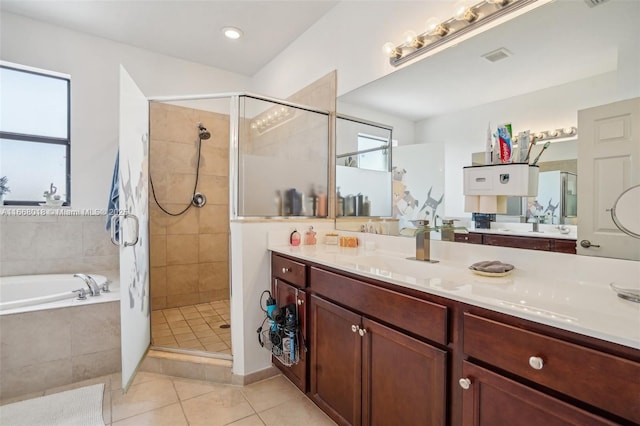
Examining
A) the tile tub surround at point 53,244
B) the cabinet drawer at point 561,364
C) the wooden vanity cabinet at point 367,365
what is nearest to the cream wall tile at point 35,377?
the tile tub surround at point 53,244

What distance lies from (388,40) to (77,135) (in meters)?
2.79

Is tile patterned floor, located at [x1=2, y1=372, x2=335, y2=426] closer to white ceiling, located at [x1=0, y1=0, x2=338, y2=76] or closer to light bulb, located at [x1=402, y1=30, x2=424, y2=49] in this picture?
light bulb, located at [x1=402, y1=30, x2=424, y2=49]

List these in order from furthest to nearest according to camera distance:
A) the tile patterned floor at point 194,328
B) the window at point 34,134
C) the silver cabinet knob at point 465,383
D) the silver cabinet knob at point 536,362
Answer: the window at point 34,134, the tile patterned floor at point 194,328, the silver cabinet knob at point 465,383, the silver cabinet knob at point 536,362

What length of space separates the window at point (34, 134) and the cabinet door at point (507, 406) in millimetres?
3387

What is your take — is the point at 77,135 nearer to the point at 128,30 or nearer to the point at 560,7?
the point at 128,30

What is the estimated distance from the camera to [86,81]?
2797mm

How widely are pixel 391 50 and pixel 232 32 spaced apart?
5.37 feet

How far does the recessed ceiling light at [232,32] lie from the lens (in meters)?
2.69

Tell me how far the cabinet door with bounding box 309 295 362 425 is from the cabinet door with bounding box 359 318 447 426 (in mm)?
62

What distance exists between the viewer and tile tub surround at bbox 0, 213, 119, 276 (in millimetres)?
2521

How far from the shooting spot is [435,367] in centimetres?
104

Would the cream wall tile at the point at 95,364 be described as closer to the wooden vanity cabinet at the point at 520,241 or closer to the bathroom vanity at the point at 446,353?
the bathroom vanity at the point at 446,353

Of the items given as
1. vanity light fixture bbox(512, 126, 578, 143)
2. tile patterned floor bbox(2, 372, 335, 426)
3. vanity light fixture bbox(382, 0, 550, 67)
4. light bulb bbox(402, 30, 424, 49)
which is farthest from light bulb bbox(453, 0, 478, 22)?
tile patterned floor bbox(2, 372, 335, 426)

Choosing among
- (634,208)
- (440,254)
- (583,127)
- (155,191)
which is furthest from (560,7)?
(155,191)
